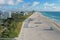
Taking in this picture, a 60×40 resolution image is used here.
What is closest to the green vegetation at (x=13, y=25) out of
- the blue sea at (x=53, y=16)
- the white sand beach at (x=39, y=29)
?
the white sand beach at (x=39, y=29)

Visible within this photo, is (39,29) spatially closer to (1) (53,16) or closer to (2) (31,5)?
(1) (53,16)

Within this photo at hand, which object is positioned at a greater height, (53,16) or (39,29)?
(53,16)

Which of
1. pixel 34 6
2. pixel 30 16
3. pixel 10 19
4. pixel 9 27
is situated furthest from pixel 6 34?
pixel 34 6

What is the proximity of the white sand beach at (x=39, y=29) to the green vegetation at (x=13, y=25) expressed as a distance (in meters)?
0.08

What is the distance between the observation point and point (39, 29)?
2459mm

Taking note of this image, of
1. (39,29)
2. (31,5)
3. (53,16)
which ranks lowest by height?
(39,29)

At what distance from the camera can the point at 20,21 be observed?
246 cm

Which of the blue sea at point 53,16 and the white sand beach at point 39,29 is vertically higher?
the blue sea at point 53,16

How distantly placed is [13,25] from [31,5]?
478 mm

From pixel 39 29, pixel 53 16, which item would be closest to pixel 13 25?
pixel 39 29

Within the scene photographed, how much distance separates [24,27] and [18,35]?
0.60 feet

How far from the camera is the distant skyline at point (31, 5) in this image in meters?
2.41

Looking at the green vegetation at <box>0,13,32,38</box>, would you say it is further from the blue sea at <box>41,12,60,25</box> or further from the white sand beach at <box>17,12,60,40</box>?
the blue sea at <box>41,12,60,25</box>

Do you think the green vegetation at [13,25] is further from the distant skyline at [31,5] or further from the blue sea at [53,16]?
the blue sea at [53,16]
